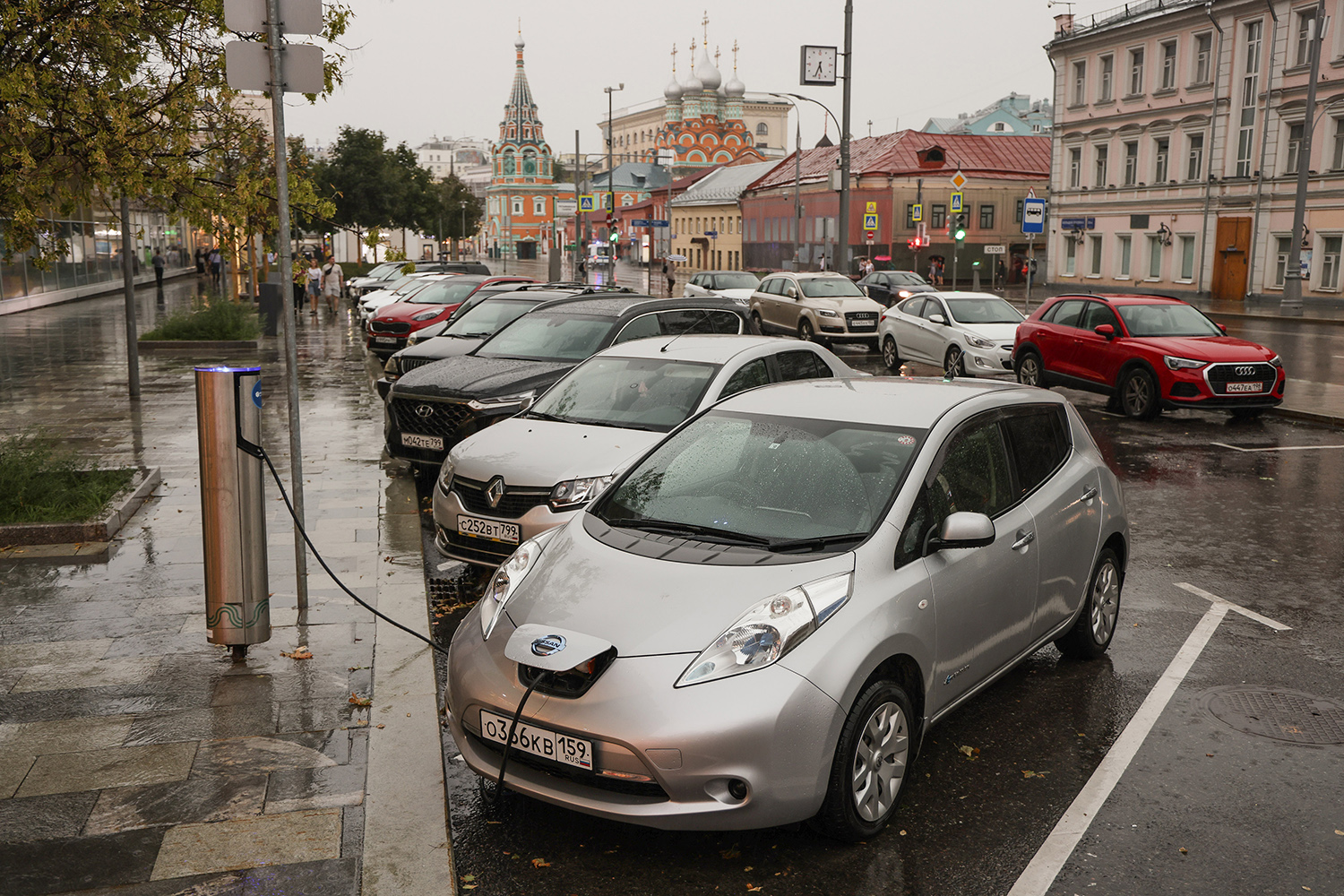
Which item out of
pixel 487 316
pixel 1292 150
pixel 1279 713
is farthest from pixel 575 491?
pixel 1292 150

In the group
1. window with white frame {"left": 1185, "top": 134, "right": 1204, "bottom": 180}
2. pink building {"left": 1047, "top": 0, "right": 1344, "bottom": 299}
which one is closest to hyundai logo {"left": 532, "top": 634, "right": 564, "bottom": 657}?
pink building {"left": 1047, "top": 0, "right": 1344, "bottom": 299}

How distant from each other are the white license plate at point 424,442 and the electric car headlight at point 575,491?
3.21 metres

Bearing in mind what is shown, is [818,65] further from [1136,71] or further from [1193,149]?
[1136,71]

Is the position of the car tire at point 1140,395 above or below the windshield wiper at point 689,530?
below

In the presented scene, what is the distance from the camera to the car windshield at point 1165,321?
15.5 meters

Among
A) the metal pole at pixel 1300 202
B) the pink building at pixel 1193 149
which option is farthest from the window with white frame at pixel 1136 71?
the metal pole at pixel 1300 202

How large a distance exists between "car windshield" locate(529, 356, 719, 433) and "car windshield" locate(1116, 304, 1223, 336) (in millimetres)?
9324

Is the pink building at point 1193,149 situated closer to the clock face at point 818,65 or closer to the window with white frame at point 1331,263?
the window with white frame at point 1331,263

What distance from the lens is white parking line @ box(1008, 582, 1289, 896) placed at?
159 inches

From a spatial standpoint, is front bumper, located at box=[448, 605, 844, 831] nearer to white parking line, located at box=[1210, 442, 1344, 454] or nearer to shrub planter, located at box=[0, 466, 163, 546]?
A: shrub planter, located at box=[0, 466, 163, 546]

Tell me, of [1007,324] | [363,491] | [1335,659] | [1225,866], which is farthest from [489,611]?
[1007,324]

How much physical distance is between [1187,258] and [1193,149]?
13.5ft

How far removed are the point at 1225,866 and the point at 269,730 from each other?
3784 mm

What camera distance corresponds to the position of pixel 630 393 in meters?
8.34
